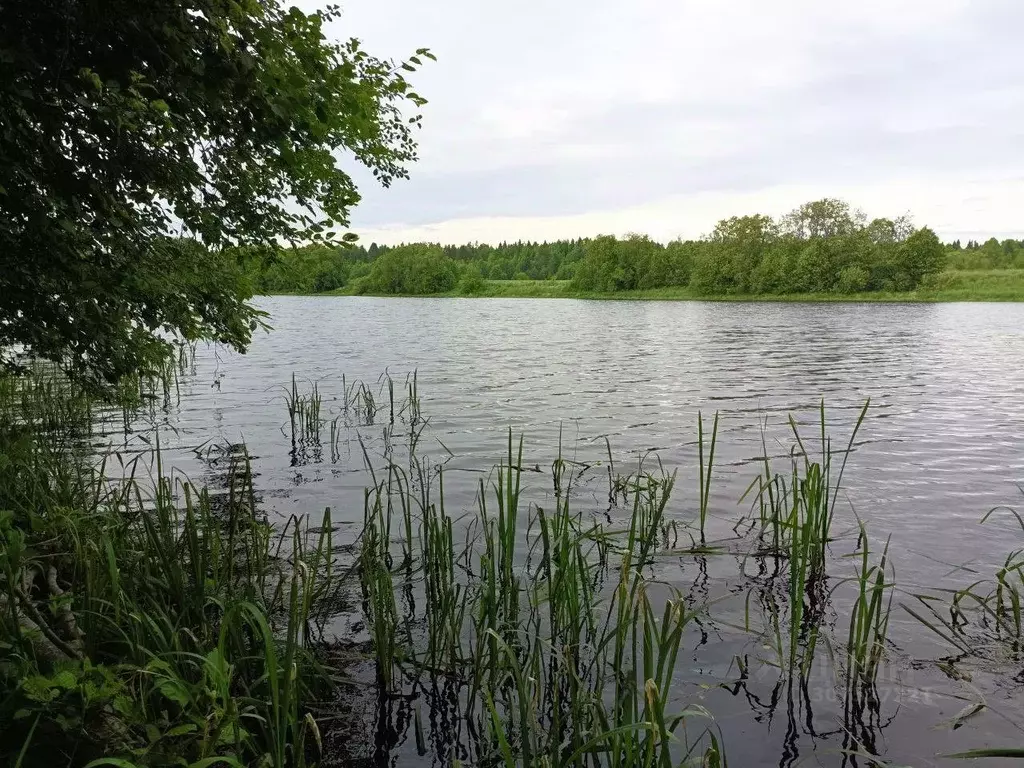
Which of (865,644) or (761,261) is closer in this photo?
(865,644)

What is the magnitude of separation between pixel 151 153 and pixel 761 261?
11456cm

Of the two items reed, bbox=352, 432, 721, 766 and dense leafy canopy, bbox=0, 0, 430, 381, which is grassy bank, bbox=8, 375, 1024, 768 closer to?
reed, bbox=352, 432, 721, 766

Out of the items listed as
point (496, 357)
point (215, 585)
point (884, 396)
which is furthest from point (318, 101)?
point (496, 357)

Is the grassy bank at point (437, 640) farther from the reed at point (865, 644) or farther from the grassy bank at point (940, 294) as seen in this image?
the grassy bank at point (940, 294)

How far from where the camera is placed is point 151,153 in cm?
564

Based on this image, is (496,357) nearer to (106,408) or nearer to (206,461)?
(106,408)

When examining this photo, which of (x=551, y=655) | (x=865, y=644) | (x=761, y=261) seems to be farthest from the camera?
(x=761, y=261)

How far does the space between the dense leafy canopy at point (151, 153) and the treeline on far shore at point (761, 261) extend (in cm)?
9273

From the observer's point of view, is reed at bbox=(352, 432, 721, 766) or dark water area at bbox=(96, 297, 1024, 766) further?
dark water area at bbox=(96, 297, 1024, 766)

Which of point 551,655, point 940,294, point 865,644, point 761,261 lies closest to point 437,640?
point 551,655

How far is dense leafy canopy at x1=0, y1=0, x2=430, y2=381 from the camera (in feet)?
14.9

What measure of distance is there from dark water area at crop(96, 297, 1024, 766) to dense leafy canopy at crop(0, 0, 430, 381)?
328 centimetres

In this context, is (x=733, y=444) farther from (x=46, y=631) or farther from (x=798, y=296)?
(x=798, y=296)

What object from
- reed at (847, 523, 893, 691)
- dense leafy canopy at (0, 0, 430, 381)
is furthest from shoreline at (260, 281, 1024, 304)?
reed at (847, 523, 893, 691)
